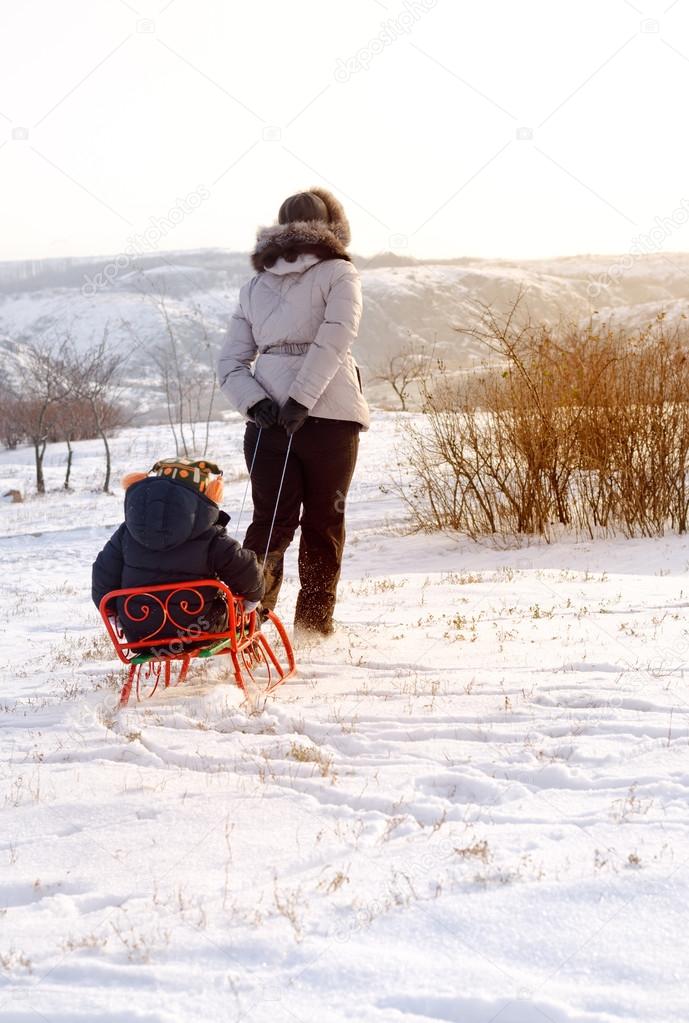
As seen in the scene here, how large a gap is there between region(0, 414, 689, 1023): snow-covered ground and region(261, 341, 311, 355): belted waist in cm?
162

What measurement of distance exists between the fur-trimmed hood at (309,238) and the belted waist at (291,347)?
38cm

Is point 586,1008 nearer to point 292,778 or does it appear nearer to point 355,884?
point 355,884

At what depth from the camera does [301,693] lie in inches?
160

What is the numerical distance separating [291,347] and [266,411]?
0.36m

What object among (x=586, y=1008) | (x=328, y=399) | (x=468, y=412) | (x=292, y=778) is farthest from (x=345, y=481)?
(x=468, y=412)

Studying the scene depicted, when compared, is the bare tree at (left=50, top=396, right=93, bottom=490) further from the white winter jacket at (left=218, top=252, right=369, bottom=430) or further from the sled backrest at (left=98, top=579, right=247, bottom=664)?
the sled backrest at (left=98, top=579, right=247, bottom=664)

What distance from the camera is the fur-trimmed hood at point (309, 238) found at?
4.13 m

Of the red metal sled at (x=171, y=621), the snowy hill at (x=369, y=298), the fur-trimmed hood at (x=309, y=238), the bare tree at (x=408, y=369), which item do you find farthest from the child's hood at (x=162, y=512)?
the snowy hill at (x=369, y=298)

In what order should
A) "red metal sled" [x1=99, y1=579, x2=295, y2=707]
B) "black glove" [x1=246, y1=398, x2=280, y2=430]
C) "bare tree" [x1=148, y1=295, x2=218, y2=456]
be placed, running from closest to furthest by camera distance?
1. "red metal sled" [x1=99, y1=579, x2=295, y2=707]
2. "black glove" [x1=246, y1=398, x2=280, y2=430]
3. "bare tree" [x1=148, y1=295, x2=218, y2=456]

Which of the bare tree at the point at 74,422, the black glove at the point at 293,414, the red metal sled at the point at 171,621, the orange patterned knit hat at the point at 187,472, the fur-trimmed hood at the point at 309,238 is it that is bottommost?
the red metal sled at the point at 171,621

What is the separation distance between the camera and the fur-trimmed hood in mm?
4133

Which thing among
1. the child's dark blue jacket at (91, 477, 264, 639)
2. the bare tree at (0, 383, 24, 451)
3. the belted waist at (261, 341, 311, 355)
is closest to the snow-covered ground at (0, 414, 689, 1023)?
the child's dark blue jacket at (91, 477, 264, 639)

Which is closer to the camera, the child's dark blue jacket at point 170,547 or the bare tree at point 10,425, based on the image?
the child's dark blue jacket at point 170,547

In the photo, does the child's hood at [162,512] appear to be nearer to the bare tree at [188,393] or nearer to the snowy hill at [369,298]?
the bare tree at [188,393]
